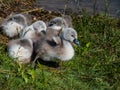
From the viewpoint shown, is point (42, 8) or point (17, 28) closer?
point (17, 28)

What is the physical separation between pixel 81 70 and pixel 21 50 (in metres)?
0.64

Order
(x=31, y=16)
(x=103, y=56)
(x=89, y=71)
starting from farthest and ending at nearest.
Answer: (x=31, y=16) < (x=103, y=56) < (x=89, y=71)

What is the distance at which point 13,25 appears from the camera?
5.63 m

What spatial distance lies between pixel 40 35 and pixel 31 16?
40.2 inches

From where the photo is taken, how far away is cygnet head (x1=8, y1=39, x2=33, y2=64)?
16.0 feet

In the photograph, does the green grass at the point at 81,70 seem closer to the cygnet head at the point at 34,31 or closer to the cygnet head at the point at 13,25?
the cygnet head at the point at 34,31

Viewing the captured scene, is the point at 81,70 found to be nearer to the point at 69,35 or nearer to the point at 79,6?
the point at 69,35

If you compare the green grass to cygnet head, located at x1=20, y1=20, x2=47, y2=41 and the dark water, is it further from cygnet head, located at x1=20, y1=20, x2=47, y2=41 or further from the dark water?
the dark water

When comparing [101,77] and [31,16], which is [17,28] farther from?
[101,77]

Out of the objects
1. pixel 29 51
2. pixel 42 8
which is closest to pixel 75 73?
pixel 29 51

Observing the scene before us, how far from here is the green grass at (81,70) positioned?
15.3 ft

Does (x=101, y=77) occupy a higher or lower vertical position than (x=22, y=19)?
lower

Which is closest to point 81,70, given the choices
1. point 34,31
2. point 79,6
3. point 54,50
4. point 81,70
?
point 81,70

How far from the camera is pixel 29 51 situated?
498cm
